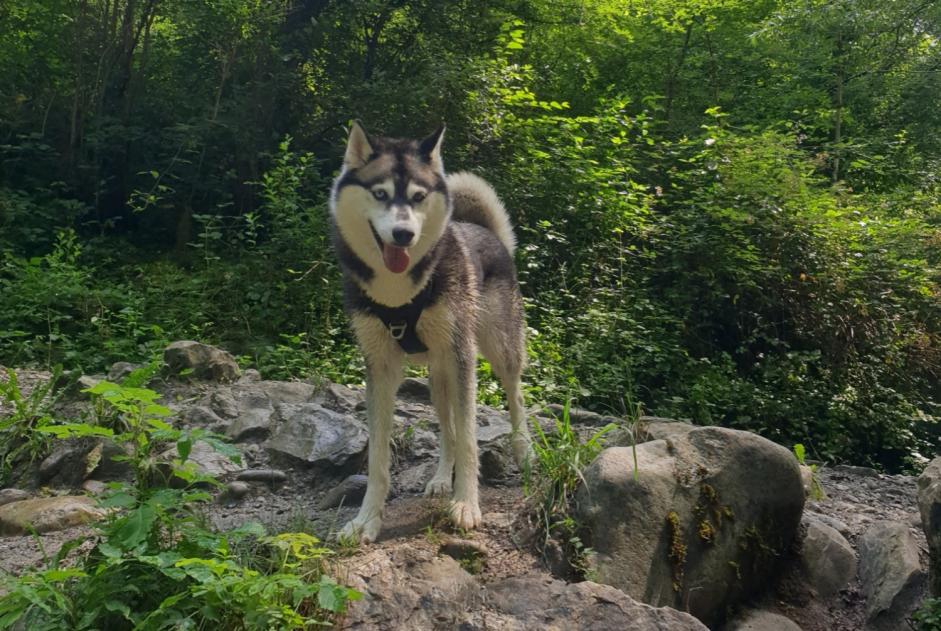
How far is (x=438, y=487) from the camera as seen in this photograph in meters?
3.73

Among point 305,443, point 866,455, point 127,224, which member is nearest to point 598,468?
point 305,443

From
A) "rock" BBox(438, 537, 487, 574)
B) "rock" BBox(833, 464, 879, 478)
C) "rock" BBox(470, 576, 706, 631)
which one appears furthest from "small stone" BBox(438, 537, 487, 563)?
"rock" BBox(833, 464, 879, 478)

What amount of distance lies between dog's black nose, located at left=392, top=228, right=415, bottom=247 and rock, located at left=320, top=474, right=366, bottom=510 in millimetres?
1413

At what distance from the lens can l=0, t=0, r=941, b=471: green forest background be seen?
23.2 feet

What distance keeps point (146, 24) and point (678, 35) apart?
831 centimetres

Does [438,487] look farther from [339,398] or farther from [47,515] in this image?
[47,515]

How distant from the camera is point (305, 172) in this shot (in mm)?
8781

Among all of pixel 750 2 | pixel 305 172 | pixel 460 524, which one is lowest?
pixel 460 524

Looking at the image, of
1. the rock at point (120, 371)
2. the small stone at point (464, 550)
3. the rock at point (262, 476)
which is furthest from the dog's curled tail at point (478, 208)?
the rock at point (120, 371)

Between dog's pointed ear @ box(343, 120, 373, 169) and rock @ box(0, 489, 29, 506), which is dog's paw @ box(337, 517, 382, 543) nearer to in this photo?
dog's pointed ear @ box(343, 120, 373, 169)

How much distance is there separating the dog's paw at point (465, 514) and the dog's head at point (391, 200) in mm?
1127

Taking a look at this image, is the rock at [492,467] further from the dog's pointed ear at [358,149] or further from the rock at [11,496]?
the rock at [11,496]

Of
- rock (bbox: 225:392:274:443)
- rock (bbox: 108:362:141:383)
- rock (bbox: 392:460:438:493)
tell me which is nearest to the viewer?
rock (bbox: 392:460:438:493)

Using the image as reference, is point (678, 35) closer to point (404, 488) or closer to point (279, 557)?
point (404, 488)
